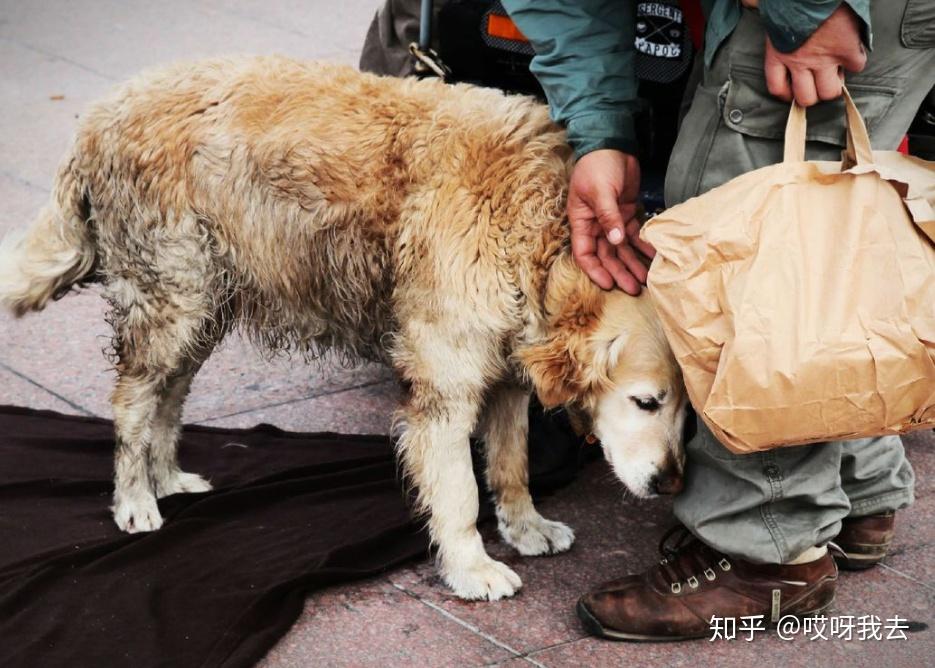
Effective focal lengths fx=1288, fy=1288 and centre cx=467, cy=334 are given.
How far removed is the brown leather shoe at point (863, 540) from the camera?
167 inches

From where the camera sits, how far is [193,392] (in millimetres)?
5543

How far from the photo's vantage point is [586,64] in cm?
387

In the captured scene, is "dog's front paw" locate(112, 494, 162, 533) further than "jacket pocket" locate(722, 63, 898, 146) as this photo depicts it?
Yes

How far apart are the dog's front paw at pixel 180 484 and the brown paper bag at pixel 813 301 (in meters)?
2.23

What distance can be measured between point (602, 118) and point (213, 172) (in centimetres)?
126

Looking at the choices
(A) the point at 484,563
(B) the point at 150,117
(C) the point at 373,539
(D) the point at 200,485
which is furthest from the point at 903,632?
(B) the point at 150,117

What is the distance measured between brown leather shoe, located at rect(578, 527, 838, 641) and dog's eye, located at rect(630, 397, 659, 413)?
20.8 inches

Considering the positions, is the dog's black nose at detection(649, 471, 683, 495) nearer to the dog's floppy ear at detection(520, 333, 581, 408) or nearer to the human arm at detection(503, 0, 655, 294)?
the dog's floppy ear at detection(520, 333, 581, 408)

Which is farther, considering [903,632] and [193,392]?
[193,392]

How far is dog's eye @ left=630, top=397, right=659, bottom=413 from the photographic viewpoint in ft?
12.4

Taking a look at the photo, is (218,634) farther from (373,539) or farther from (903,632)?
(903,632)

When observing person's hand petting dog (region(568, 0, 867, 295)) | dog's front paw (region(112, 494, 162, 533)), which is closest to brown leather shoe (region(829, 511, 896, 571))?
person's hand petting dog (region(568, 0, 867, 295))

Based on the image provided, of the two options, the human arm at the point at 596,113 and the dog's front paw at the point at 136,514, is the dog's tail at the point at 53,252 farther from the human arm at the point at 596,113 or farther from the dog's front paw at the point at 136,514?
the human arm at the point at 596,113

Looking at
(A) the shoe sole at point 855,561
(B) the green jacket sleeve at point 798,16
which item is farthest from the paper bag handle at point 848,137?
(A) the shoe sole at point 855,561
